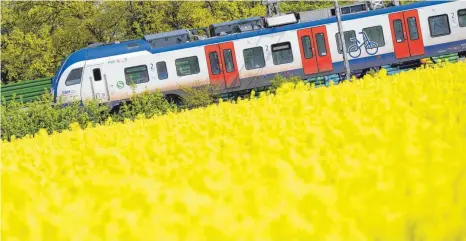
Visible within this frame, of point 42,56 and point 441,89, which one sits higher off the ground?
point 42,56

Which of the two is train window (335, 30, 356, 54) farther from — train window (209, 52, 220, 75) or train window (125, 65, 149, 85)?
train window (125, 65, 149, 85)

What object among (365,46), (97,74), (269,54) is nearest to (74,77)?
(97,74)

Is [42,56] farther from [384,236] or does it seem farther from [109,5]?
[384,236]

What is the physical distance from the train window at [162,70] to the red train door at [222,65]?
1.56 m

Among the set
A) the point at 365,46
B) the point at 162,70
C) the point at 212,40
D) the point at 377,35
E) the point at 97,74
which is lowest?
the point at 365,46

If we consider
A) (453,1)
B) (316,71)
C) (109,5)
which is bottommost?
(316,71)

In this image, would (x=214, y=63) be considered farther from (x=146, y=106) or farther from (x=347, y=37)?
(x=146, y=106)

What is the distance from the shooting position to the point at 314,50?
2656 cm

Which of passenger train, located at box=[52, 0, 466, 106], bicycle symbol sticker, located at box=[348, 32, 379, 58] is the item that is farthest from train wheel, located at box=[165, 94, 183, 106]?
bicycle symbol sticker, located at box=[348, 32, 379, 58]

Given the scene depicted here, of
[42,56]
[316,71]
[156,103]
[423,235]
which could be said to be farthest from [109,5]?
[423,235]

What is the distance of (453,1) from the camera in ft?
87.8

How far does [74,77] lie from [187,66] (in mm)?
4088

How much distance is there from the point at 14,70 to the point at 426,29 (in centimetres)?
2944

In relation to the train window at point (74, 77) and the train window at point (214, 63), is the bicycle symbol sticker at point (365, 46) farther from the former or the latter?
the train window at point (74, 77)
